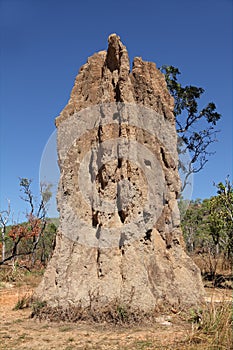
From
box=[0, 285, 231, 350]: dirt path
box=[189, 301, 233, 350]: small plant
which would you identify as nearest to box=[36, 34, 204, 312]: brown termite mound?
box=[0, 285, 231, 350]: dirt path

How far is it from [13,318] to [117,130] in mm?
3880

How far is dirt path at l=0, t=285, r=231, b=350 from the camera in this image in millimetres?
4797

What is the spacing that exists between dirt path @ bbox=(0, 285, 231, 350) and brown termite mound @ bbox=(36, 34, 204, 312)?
43 cm

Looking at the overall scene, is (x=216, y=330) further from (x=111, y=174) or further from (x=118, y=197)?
(x=111, y=174)

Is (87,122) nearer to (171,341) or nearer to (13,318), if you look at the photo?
(13,318)

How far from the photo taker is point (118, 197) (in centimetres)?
668

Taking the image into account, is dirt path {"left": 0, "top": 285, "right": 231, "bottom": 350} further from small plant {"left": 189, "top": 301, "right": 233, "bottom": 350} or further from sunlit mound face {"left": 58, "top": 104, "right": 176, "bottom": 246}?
sunlit mound face {"left": 58, "top": 104, "right": 176, "bottom": 246}

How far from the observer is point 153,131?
749 cm

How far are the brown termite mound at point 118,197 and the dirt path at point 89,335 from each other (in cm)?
43

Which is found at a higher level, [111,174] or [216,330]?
[111,174]

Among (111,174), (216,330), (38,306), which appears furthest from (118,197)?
(216,330)

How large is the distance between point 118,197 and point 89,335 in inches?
93.0

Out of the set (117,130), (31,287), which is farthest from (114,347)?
(31,287)

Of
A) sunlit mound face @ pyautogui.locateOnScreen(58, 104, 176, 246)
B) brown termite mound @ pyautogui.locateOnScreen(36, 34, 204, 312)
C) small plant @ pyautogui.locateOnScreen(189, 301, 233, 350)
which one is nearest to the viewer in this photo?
small plant @ pyautogui.locateOnScreen(189, 301, 233, 350)
